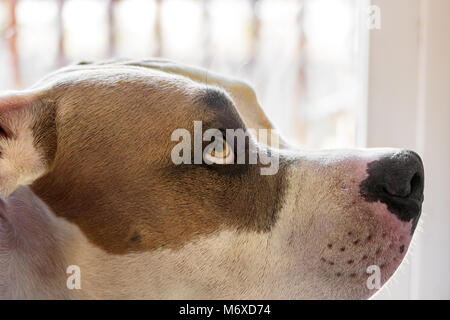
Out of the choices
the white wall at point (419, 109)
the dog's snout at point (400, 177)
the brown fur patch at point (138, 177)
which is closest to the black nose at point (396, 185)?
the dog's snout at point (400, 177)

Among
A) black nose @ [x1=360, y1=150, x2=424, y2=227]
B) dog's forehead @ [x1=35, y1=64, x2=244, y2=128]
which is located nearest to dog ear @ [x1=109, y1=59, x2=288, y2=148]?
dog's forehead @ [x1=35, y1=64, x2=244, y2=128]

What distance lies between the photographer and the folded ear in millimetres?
955

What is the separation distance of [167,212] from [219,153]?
0.15 m

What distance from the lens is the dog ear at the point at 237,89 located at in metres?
1.18

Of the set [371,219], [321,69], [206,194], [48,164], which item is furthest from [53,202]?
[321,69]

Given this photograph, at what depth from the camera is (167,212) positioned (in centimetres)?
97

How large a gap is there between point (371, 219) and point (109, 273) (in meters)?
0.50

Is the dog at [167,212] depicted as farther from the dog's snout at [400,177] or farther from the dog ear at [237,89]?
the dog ear at [237,89]

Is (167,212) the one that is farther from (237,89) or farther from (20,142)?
(237,89)

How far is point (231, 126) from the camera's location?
1004 millimetres

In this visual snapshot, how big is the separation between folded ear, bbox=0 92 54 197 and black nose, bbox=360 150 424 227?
2.03 ft

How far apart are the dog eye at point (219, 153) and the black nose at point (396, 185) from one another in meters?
0.26

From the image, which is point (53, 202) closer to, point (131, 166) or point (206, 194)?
point (131, 166)
